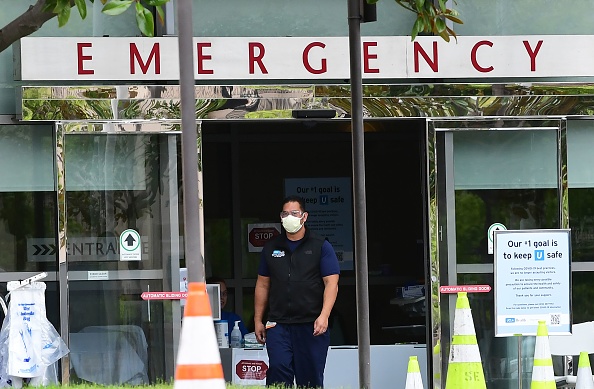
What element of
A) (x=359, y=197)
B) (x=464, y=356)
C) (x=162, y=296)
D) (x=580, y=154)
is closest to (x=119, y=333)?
(x=162, y=296)

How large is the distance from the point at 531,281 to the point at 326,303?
5.28ft

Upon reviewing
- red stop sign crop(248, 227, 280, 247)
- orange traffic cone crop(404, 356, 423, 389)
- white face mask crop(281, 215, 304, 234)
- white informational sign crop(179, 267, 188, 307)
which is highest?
white face mask crop(281, 215, 304, 234)

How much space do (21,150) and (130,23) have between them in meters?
1.30

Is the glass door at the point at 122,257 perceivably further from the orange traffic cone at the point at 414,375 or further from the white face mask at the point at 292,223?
the orange traffic cone at the point at 414,375

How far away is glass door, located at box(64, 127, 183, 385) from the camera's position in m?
9.90

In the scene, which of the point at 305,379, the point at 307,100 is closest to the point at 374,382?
the point at 305,379

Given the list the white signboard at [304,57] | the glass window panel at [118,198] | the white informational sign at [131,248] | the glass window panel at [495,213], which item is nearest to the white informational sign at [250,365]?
the glass window panel at [118,198]

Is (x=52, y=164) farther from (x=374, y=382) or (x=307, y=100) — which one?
(x=374, y=382)

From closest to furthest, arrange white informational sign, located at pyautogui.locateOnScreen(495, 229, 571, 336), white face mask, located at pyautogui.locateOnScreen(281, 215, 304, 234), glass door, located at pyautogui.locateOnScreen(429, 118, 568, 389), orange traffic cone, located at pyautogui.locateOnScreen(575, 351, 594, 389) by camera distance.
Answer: orange traffic cone, located at pyautogui.locateOnScreen(575, 351, 594, 389), white face mask, located at pyautogui.locateOnScreen(281, 215, 304, 234), white informational sign, located at pyautogui.locateOnScreen(495, 229, 571, 336), glass door, located at pyautogui.locateOnScreen(429, 118, 568, 389)

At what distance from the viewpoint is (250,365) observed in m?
10.8

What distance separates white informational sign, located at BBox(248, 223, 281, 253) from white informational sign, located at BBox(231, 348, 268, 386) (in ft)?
8.02

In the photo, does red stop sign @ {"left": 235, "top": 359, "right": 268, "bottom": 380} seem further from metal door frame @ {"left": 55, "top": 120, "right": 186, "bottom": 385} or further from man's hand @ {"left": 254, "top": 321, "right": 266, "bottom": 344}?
man's hand @ {"left": 254, "top": 321, "right": 266, "bottom": 344}

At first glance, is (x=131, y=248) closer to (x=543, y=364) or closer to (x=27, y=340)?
(x=27, y=340)

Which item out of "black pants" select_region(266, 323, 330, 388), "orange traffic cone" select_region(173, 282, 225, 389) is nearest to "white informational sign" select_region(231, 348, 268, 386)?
"black pants" select_region(266, 323, 330, 388)
